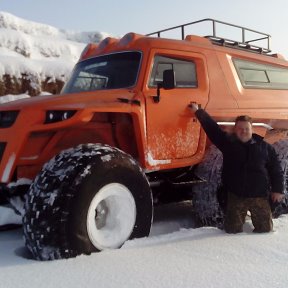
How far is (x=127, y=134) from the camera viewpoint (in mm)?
4742

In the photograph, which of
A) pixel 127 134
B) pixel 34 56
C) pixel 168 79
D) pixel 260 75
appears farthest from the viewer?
pixel 34 56

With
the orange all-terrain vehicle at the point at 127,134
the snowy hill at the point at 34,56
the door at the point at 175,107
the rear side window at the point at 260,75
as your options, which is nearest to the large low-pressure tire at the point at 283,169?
the orange all-terrain vehicle at the point at 127,134

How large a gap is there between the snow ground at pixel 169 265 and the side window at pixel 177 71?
1.63 meters

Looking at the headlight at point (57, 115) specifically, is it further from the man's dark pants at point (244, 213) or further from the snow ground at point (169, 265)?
the man's dark pants at point (244, 213)

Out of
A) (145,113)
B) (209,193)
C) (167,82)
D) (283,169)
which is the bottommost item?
(209,193)

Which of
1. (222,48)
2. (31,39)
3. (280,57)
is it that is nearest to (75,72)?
(222,48)

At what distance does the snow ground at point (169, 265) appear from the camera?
287 cm

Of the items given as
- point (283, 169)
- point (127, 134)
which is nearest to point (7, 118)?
point (127, 134)

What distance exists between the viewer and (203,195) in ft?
16.1

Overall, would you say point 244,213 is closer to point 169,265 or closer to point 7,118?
point 169,265

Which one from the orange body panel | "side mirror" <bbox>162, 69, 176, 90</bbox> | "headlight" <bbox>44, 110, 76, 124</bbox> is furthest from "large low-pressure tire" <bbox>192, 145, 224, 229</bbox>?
"headlight" <bbox>44, 110, 76, 124</bbox>

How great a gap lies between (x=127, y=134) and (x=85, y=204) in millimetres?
1295

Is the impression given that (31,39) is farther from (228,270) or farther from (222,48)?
(228,270)

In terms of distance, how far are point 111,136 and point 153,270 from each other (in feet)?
6.10
